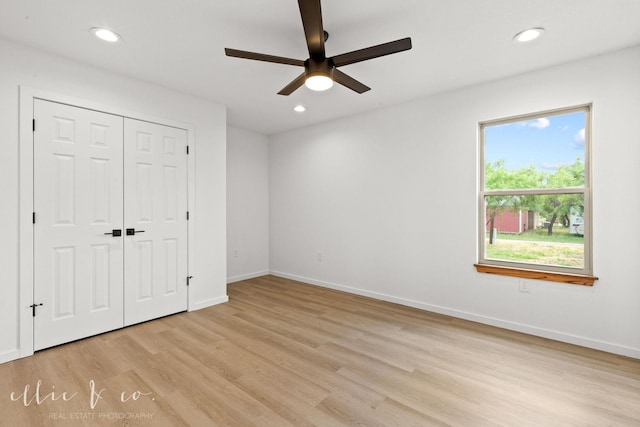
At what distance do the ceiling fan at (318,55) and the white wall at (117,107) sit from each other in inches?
65.7

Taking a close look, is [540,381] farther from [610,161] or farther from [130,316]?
[130,316]

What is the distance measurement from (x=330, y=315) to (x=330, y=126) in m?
2.80

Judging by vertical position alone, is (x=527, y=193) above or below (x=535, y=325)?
above

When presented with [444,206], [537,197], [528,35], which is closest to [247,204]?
[444,206]

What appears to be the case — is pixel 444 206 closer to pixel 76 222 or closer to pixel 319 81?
pixel 319 81

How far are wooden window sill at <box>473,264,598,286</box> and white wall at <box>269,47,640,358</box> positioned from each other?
6cm

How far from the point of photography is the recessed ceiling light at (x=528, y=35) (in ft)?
7.51

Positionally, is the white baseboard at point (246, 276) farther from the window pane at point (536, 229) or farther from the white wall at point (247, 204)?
the window pane at point (536, 229)

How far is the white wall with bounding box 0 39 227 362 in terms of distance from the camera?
2426mm

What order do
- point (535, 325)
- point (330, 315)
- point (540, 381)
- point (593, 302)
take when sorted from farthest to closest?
point (330, 315)
point (535, 325)
point (593, 302)
point (540, 381)

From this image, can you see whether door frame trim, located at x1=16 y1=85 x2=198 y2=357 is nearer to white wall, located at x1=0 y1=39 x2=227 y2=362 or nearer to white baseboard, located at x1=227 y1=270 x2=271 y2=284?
white wall, located at x1=0 y1=39 x2=227 y2=362

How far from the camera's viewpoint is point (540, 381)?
2166mm

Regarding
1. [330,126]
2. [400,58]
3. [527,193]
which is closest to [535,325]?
[527,193]

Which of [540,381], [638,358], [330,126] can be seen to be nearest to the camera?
[540,381]
